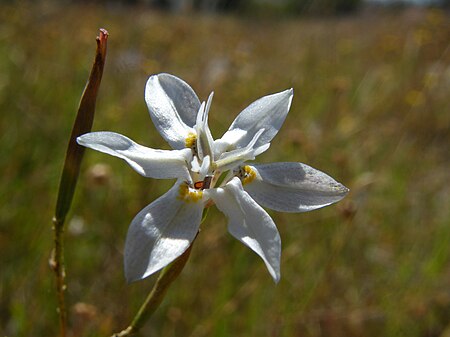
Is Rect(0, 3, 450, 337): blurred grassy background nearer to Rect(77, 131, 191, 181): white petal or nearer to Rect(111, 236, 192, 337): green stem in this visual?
Rect(111, 236, 192, 337): green stem

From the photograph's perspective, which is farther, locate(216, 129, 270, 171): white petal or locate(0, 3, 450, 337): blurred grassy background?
locate(0, 3, 450, 337): blurred grassy background

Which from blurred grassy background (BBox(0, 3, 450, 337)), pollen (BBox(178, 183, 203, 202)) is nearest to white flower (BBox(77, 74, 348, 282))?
pollen (BBox(178, 183, 203, 202))

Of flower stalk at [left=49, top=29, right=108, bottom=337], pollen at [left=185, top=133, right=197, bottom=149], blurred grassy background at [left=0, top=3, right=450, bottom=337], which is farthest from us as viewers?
blurred grassy background at [left=0, top=3, right=450, bottom=337]

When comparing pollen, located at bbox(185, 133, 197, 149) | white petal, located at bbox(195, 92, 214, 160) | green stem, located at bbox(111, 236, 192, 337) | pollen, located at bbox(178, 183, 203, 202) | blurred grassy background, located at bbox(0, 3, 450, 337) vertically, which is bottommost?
blurred grassy background, located at bbox(0, 3, 450, 337)

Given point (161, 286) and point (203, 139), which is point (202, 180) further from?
point (161, 286)

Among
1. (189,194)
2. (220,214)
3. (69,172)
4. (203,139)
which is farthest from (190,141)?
(220,214)

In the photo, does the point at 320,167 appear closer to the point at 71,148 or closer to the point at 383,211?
the point at 383,211

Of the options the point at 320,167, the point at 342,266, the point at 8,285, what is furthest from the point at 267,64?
the point at 8,285
